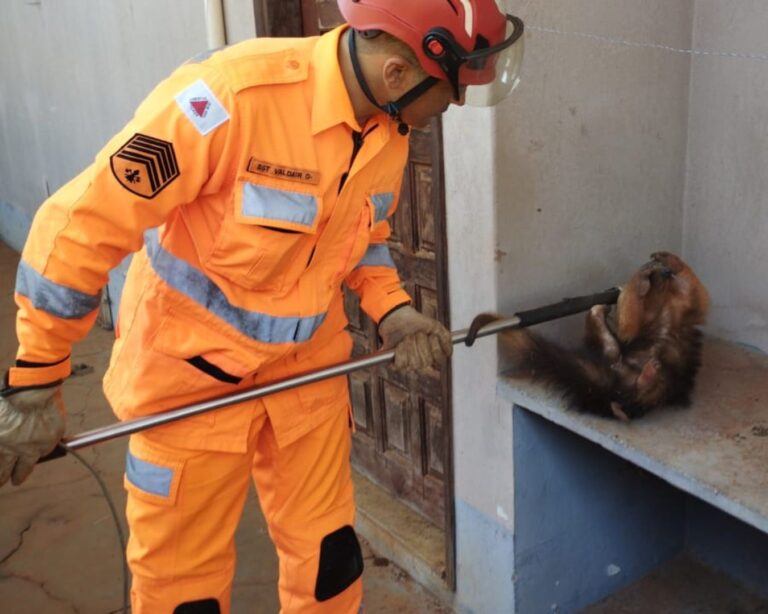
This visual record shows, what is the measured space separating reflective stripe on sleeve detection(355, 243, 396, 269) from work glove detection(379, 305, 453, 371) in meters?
0.17

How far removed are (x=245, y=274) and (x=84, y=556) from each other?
201cm

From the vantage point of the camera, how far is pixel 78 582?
10.9 ft

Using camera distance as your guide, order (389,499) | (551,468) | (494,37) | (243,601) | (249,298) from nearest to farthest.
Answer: (494,37) < (249,298) < (551,468) < (243,601) < (389,499)

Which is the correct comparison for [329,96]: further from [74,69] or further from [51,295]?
[74,69]

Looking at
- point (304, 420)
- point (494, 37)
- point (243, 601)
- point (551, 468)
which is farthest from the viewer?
point (243, 601)

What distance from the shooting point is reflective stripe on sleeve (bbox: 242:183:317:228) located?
1918 mm

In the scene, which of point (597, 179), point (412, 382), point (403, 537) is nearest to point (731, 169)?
point (597, 179)

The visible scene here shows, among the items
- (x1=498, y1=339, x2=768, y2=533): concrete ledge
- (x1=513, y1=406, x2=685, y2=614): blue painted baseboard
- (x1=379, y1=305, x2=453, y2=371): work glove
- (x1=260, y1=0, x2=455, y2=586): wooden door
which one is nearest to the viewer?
(x1=498, y1=339, x2=768, y2=533): concrete ledge

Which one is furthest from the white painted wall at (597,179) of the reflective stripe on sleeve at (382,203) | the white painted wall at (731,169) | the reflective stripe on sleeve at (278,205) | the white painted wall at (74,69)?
the white painted wall at (74,69)

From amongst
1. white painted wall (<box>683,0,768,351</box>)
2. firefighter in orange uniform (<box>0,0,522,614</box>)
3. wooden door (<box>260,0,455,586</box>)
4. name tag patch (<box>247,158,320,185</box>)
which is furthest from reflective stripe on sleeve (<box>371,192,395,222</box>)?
white painted wall (<box>683,0,768,351</box>)

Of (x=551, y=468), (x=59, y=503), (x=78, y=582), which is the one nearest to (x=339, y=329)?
(x=551, y=468)

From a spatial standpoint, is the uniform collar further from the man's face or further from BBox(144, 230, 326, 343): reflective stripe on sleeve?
BBox(144, 230, 326, 343): reflective stripe on sleeve

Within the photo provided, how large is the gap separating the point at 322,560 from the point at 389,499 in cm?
130

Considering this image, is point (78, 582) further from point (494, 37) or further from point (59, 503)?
point (494, 37)
